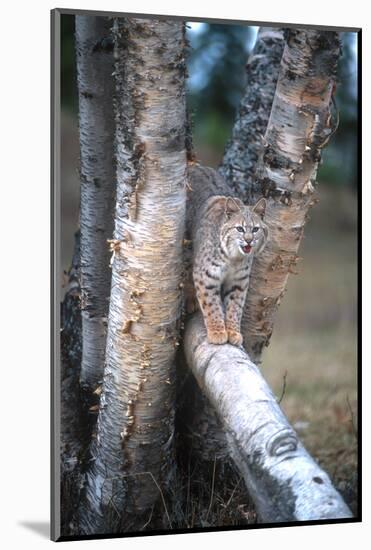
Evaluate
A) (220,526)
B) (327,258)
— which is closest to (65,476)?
(220,526)

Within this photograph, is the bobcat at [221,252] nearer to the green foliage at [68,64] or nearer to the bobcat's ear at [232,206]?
the bobcat's ear at [232,206]

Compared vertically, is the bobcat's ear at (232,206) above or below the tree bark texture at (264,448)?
above

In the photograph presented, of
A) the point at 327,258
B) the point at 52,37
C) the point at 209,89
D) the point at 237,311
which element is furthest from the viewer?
the point at 327,258

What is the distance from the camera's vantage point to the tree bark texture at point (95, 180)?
3.76 m

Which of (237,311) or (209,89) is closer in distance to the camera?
(237,311)

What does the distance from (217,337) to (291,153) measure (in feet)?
2.45

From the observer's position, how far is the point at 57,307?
11.8ft

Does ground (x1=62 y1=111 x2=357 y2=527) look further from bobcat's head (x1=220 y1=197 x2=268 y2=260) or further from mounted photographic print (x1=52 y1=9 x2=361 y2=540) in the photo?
bobcat's head (x1=220 y1=197 x2=268 y2=260)

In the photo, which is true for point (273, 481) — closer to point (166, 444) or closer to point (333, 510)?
point (333, 510)

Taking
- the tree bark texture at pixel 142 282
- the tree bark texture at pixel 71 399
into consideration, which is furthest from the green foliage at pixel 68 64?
the tree bark texture at pixel 71 399

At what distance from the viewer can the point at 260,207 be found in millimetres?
3869

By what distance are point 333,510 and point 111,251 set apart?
48.8 inches

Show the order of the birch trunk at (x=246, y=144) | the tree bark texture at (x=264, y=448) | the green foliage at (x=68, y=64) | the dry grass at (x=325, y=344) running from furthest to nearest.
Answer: the dry grass at (x=325, y=344) < the birch trunk at (x=246, y=144) < the green foliage at (x=68, y=64) < the tree bark texture at (x=264, y=448)

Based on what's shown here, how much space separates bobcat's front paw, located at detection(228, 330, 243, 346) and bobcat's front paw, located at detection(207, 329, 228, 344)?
0.04m
